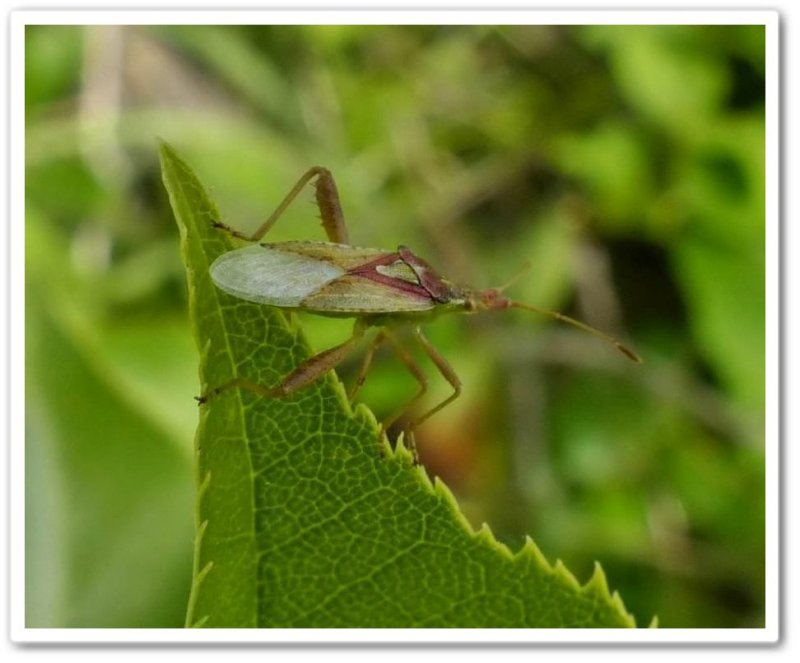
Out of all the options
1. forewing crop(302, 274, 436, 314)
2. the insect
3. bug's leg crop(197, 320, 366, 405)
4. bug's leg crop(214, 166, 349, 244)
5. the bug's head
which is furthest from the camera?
the bug's head

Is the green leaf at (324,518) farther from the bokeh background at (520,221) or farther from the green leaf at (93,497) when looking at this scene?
the bokeh background at (520,221)

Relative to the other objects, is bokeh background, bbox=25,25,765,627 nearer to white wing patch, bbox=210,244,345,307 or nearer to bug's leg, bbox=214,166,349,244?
bug's leg, bbox=214,166,349,244

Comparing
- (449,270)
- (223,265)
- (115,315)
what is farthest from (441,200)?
(223,265)

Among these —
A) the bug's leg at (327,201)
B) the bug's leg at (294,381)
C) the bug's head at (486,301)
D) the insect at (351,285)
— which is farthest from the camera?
the bug's head at (486,301)

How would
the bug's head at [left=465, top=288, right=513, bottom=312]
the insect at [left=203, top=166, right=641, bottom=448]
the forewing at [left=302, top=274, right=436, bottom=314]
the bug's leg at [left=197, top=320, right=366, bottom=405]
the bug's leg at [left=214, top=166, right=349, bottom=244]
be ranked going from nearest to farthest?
the bug's leg at [left=197, top=320, right=366, bottom=405]
the insect at [left=203, top=166, right=641, bottom=448]
the forewing at [left=302, top=274, right=436, bottom=314]
the bug's leg at [left=214, top=166, right=349, bottom=244]
the bug's head at [left=465, top=288, right=513, bottom=312]

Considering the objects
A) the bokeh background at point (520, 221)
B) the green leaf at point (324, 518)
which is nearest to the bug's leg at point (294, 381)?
the green leaf at point (324, 518)

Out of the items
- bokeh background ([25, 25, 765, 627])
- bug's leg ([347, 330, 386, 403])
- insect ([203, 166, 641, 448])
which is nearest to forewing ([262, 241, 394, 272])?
insect ([203, 166, 641, 448])

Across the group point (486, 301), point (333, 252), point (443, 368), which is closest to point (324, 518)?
point (333, 252)

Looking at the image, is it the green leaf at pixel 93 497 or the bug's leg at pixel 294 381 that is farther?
the green leaf at pixel 93 497

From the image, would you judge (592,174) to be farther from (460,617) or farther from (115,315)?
(460,617)
